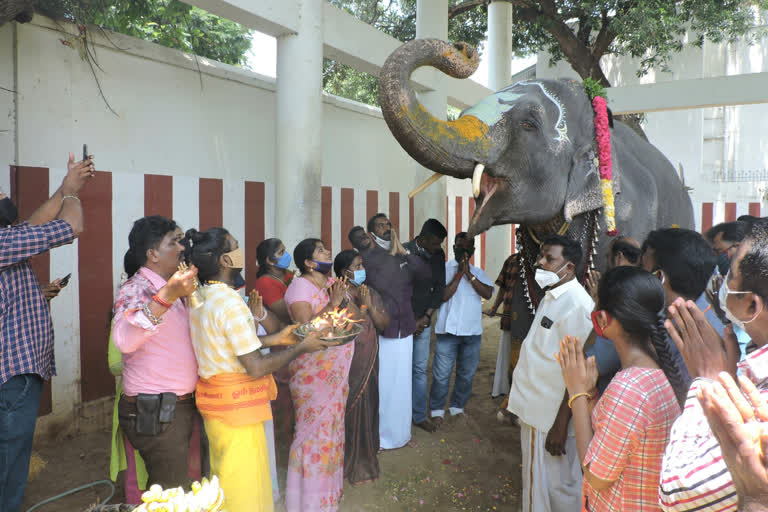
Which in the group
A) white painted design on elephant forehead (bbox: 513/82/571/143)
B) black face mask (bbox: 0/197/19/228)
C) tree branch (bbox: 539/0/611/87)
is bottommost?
black face mask (bbox: 0/197/19/228)

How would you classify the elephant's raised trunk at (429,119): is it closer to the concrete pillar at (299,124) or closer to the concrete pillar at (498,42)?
the concrete pillar at (299,124)

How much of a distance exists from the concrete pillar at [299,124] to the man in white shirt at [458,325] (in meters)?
1.29

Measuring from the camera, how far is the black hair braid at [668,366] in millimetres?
1931

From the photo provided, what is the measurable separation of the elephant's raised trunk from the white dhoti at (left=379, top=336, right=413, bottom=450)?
167 cm

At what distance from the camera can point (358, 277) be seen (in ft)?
13.1

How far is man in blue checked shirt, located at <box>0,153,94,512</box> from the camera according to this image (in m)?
2.66

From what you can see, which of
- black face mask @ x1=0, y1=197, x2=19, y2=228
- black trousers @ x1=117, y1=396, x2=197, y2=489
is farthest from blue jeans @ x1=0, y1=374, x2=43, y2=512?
black face mask @ x1=0, y1=197, x2=19, y2=228

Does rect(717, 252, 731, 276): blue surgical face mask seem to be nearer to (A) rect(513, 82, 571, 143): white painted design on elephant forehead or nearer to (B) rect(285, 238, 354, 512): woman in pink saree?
(A) rect(513, 82, 571, 143): white painted design on elephant forehead

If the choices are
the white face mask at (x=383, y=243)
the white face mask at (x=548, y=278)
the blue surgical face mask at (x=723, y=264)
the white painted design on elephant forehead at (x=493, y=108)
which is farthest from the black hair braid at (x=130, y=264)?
the blue surgical face mask at (x=723, y=264)

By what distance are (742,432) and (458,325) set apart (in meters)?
3.75

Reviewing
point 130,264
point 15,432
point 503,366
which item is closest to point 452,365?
point 503,366

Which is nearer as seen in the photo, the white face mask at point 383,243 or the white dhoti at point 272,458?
the white dhoti at point 272,458

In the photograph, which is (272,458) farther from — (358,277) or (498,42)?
(498,42)

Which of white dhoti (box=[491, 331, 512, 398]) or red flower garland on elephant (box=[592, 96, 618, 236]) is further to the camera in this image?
white dhoti (box=[491, 331, 512, 398])
